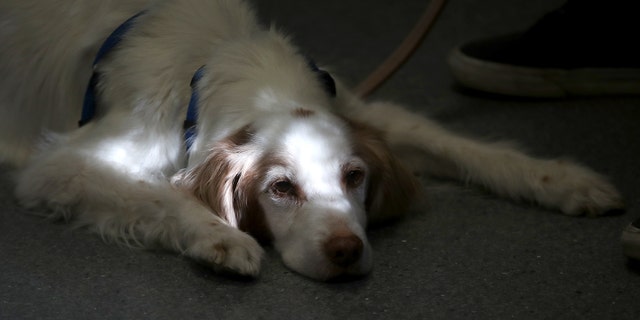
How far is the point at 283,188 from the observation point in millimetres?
2002

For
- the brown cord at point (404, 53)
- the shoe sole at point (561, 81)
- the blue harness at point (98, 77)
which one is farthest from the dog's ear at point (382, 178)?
the shoe sole at point (561, 81)

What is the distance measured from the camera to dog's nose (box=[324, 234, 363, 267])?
6.11 feet

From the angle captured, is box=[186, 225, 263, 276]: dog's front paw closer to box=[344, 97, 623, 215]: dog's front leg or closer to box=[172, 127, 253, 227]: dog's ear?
box=[172, 127, 253, 227]: dog's ear

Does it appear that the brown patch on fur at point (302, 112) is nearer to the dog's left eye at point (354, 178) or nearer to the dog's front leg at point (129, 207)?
the dog's left eye at point (354, 178)

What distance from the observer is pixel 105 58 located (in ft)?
7.81

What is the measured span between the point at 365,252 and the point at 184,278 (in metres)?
0.35

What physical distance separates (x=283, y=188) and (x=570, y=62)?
1.44 m

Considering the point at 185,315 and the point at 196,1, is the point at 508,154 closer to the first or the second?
the point at 196,1

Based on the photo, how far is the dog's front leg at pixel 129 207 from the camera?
193 centimetres

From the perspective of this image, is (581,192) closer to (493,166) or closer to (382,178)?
(493,166)

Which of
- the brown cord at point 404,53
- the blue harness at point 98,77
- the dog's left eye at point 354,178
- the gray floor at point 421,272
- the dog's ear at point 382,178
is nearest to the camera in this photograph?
the gray floor at point 421,272

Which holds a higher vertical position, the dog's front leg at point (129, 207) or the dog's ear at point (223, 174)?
the dog's ear at point (223, 174)

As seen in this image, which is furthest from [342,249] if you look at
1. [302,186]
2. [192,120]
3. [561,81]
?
[561,81]

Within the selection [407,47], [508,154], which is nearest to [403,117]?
[508,154]
